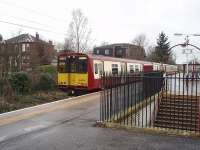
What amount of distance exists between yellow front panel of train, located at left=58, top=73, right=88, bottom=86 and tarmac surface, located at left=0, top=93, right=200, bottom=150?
9.02 metres

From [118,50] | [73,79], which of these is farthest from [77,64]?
[118,50]

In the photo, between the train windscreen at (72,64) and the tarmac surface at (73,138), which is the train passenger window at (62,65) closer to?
the train windscreen at (72,64)

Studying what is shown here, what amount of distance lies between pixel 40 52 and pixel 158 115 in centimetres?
4061

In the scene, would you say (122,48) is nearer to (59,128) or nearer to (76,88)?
(76,88)

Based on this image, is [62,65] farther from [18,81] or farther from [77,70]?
[18,81]

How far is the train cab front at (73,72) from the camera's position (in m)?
19.1

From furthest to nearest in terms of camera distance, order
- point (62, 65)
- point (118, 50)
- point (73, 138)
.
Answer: point (118, 50) → point (62, 65) → point (73, 138)

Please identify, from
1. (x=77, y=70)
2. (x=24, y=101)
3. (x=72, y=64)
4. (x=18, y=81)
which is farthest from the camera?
(x=72, y=64)

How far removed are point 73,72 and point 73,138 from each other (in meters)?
12.2

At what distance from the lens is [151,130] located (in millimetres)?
8039

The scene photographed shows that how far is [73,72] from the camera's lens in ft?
64.0

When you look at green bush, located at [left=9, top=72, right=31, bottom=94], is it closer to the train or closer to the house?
the train

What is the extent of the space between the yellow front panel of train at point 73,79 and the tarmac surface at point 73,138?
9021 millimetres

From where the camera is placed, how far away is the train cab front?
62.6 feet
